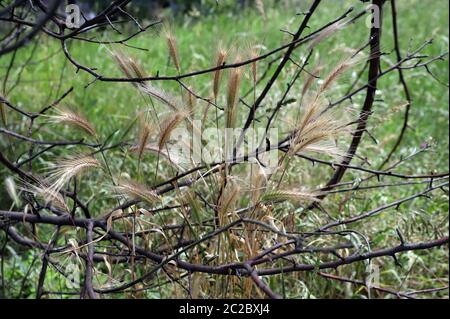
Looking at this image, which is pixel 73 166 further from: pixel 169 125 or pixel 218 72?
pixel 218 72

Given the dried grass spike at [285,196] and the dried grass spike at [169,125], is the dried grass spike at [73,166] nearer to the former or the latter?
the dried grass spike at [169,125]

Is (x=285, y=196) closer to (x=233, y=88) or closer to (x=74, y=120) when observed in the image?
(x=233, y=88)

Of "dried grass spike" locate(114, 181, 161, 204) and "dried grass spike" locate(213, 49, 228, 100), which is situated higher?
"dried grass spike" locate(213, 49, 228, 100)

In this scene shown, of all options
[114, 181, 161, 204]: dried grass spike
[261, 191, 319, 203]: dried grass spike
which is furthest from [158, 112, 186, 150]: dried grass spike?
[261, 191, 319, 203]: dried grass spike

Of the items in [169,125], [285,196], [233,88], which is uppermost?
[233,88]

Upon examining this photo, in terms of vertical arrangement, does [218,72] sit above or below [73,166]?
above

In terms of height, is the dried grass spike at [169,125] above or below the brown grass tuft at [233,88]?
below

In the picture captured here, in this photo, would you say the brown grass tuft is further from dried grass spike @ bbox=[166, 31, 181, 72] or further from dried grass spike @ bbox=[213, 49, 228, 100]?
dried grass spike @ bbox=[166, 31, 181, 72]

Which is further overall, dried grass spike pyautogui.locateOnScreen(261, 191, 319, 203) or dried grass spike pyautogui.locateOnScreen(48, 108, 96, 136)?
dried grass spike pyautogui.locateOnScreen(48, 108, 96, 136)

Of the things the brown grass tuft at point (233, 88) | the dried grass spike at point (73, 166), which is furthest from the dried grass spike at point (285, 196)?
the dried grass spike at point (73, 166)

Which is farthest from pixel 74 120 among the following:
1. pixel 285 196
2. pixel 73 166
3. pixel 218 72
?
pixel 285 196

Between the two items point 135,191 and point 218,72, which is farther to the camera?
point 218,72

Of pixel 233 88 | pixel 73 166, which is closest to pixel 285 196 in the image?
pixel 233 88
